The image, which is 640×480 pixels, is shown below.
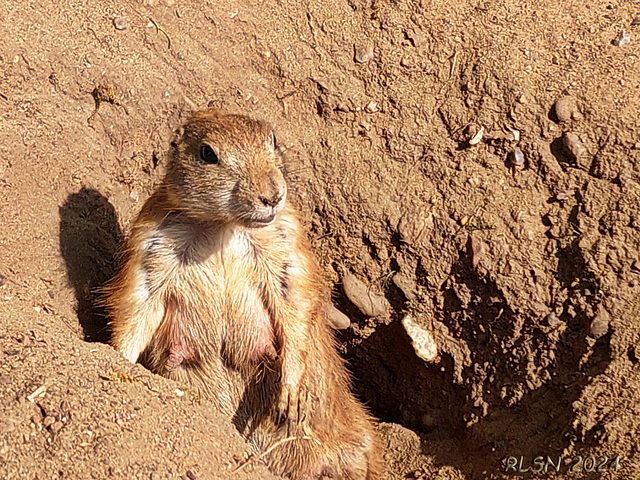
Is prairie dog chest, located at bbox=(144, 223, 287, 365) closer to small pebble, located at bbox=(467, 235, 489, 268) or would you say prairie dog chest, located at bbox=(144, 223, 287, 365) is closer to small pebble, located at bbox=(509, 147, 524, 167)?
small pebble, located at bbox=(467, 235, 489, 268)

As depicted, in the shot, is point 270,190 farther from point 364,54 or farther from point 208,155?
point 364,54

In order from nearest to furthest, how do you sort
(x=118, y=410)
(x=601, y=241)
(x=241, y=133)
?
(x=118, y=410) → (x=241, y=133) → (x=601, y=241)

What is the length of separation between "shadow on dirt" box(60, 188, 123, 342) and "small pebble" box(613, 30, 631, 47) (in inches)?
162

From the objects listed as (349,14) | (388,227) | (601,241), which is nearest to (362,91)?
(349,14)

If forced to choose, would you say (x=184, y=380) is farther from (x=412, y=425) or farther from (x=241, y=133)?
(x=412, y=425)

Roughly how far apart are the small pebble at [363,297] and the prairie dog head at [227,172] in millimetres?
1760

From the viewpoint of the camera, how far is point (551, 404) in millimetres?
5645

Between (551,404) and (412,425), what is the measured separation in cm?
162

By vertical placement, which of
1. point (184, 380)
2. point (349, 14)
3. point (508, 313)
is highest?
point (349, 14)

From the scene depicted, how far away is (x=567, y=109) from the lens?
5641 millimetres

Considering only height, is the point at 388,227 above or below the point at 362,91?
below

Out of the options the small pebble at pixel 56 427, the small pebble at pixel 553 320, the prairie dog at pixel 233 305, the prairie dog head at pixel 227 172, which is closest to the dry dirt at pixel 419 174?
the small pebble at pixel 553 320

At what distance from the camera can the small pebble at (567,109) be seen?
18.4ft

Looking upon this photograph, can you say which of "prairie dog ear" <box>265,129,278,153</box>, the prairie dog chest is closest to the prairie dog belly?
the prairie dog chest
